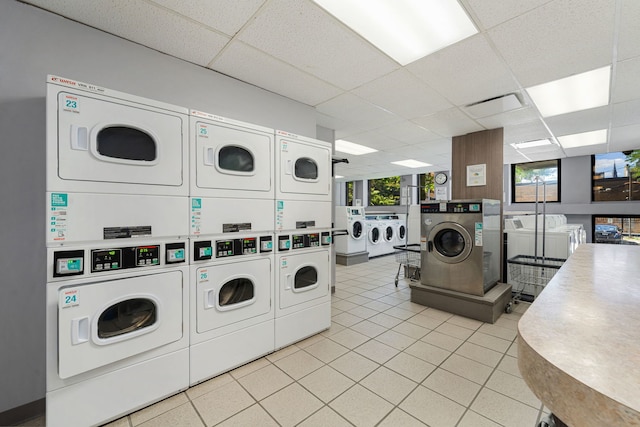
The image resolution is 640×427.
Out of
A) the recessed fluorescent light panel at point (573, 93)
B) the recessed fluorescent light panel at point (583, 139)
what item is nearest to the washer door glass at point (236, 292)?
the recessed fluorescent light panel at point (573, 93)

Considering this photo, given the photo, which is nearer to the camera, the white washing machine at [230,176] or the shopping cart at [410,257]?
the white washing machine at [230,176]

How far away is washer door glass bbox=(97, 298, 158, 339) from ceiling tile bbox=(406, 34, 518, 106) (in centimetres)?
295

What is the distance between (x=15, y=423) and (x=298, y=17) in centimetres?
329

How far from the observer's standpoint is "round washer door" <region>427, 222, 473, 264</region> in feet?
11.2

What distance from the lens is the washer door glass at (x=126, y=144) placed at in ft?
5.54

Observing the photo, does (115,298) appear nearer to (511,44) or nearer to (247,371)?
(247,371)

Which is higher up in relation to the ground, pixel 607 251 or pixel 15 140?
pixel 15 140

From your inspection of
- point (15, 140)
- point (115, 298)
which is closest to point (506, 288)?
point (115, 298)

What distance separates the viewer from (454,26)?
6.35 feet

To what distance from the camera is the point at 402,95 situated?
306cm

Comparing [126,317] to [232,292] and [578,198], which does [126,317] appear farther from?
[578,198]

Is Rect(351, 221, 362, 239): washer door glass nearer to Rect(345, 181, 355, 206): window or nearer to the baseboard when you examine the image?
Rect(345, 181, 355, 206): window

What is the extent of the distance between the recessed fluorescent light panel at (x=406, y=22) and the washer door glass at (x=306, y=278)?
7.09 ft

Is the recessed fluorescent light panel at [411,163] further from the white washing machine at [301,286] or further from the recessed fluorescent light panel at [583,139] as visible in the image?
the white washing machine at [301,286]
